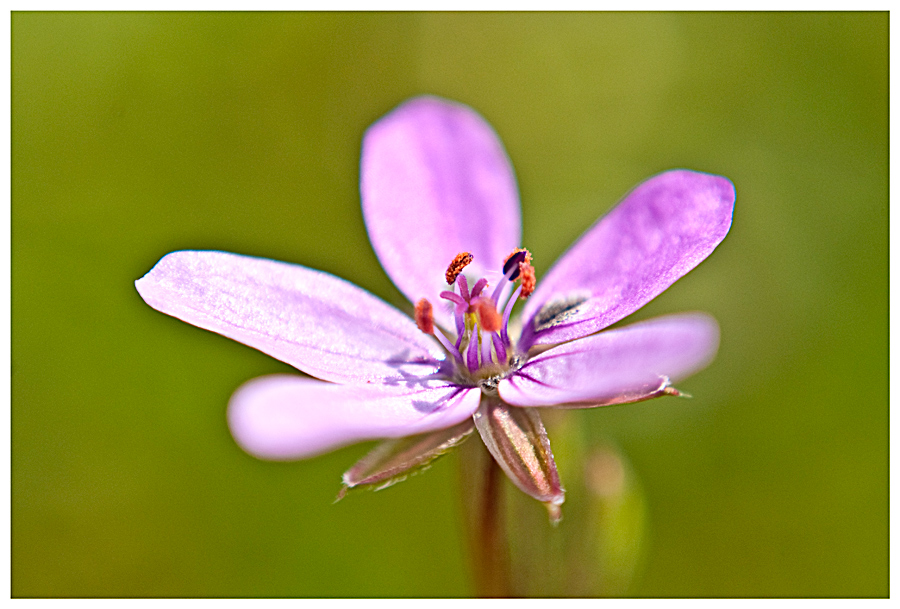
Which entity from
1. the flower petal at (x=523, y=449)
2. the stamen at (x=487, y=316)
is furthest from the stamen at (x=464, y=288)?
the flower petal at (x=523, y=449)

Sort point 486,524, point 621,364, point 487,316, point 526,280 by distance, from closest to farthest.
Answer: point 621,364, point 486,524, point 487,316, point 526,280

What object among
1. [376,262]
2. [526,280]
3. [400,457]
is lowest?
[400,457]

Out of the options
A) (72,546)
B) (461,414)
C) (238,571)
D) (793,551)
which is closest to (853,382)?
(793,551)

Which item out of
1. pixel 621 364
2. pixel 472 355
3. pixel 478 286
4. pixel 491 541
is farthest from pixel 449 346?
pixel 621 364

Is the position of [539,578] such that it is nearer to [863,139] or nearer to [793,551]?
[793,551]

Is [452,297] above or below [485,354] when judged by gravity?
above

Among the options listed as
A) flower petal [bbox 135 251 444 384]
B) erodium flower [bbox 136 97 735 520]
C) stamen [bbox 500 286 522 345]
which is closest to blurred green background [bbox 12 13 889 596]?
stamen [bbox 500 286 522 345]

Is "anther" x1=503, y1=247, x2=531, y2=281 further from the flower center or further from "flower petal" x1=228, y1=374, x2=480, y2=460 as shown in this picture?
"flower petal" x1=228, y1=374, x2=480, y2=460

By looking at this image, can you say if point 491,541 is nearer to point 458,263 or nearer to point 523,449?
point 523,449
